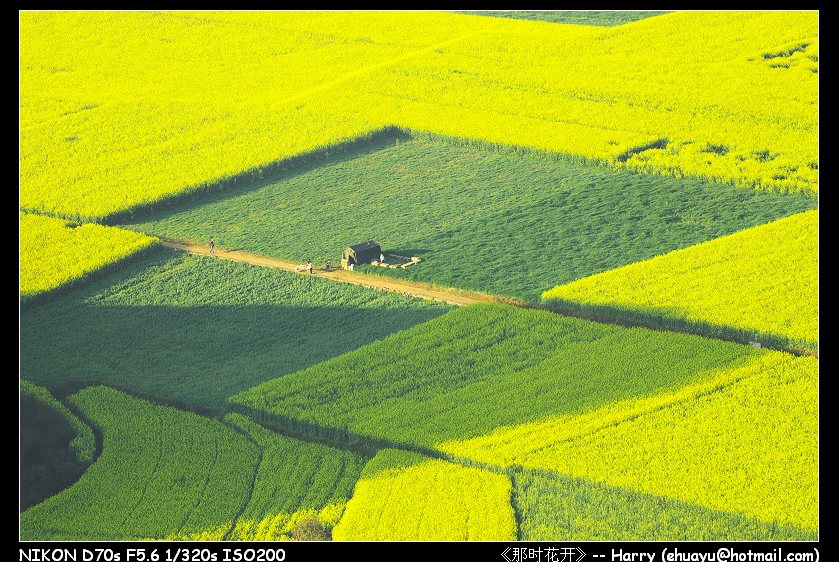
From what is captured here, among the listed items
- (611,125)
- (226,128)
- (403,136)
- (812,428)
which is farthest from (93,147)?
(812,428)

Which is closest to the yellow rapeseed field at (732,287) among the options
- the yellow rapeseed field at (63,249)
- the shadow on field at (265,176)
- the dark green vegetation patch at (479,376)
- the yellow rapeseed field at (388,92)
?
the dark green vegetation patch at (479,376)

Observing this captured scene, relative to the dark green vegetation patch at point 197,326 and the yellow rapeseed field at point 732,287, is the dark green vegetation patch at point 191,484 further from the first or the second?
the yellow rapeseed field at point 732,287

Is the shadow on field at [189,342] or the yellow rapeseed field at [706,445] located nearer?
the yellow rapeseed field at [706,445]

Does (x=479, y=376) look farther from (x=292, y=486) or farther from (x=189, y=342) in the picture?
(x=189, y=342)

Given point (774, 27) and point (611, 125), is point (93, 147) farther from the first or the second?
point (774, 27)

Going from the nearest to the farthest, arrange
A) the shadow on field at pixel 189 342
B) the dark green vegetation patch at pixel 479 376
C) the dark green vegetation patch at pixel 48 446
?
the dark green vegetation patch at pixel 48 446
the dark green vegetation patch at pixel 479 376
the shadow on field at pixel 189 342

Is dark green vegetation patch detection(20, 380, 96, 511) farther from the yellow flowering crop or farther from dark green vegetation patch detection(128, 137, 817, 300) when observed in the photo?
dark green vegetation patch detection(128, 137, 817, 300)

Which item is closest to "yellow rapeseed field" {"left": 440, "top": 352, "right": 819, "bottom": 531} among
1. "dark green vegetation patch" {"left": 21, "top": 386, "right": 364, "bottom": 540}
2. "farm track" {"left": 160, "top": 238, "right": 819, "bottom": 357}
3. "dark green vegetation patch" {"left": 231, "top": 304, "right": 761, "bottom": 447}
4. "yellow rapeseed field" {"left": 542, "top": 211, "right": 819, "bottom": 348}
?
"dark green vegetation patch" {"left": 231, "top": 304, "right": 761, "bottom": 447}
